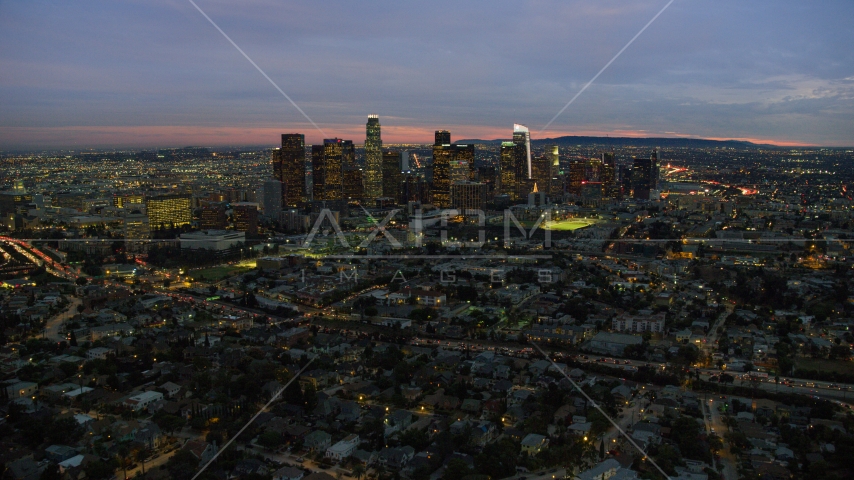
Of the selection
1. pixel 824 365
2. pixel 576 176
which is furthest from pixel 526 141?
pixel 824 365

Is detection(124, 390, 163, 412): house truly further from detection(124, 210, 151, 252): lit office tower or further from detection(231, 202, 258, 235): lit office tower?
detection(231, 202, 258, 235): lit office tower

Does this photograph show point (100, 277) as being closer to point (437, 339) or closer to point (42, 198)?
point (437, 339)

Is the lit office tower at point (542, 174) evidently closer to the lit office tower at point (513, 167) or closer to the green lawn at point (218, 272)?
the lit office tower at point (513, 167)

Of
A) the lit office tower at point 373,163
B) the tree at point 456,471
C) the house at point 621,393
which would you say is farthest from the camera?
the lit office tower at point 373,163

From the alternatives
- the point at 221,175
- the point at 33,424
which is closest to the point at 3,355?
the point at 33,424

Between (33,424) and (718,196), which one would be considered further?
(718,196)

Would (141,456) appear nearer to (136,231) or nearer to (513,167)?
(136,231)

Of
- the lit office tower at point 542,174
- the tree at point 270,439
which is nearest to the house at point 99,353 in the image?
the tree at point 270,439
